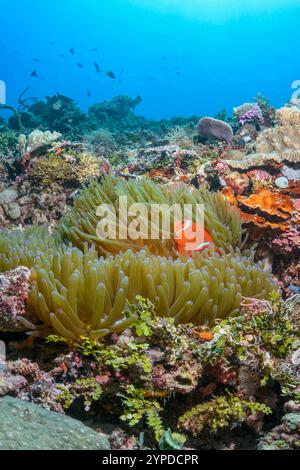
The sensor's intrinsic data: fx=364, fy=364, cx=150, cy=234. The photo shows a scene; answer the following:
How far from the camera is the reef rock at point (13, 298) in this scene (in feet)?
9.71

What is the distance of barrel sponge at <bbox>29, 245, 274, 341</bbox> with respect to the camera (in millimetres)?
2838

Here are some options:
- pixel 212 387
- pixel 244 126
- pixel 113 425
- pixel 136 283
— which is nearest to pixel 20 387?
pixel 113 425

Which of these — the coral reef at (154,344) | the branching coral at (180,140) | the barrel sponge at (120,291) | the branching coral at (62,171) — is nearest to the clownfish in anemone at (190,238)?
the coral reef at (154,344)

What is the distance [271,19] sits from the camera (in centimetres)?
12181

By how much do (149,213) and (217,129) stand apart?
4555 mm

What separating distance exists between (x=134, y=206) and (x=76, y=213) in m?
0.87

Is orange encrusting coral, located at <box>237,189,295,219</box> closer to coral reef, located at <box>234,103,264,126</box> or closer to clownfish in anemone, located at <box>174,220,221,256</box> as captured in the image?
clownfish in anemone, located at <box>174,220,221,256</box>

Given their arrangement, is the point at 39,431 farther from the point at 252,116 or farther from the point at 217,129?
the point at 252,116

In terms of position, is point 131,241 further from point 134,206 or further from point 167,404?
point 167,404

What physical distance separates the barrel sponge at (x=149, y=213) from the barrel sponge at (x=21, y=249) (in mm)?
401

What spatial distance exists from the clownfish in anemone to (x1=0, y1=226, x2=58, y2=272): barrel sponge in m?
1.34

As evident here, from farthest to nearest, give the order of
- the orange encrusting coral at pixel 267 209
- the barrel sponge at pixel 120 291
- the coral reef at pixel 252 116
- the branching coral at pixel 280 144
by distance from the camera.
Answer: the coral reef at pixel 252 116, the branching coral at pixel 280 144, the orange encrusting coral at pixel 267 209, the barrel sponge at pixel 120 291

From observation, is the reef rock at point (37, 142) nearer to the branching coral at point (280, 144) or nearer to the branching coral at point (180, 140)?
the branching coral at point (180, 140)

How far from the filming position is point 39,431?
2.40 m
